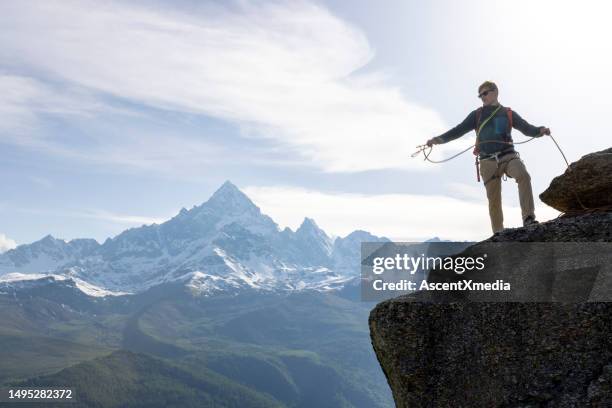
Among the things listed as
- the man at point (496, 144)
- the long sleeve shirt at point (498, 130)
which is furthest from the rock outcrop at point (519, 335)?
the long sleeve shirt at point (498, 130)

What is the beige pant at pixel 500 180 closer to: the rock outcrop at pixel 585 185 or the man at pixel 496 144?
the man at pixel 496 144

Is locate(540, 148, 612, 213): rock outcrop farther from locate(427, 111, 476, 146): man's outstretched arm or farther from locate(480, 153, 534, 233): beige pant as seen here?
locate(427, 111, 476, 146): man's outstretched arm

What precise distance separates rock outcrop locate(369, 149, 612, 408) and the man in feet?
7.24

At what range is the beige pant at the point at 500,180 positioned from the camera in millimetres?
13352

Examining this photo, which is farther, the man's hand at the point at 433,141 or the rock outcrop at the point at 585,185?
the man's hand at the point at 433,141

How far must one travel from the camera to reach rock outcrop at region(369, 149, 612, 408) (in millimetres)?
8594

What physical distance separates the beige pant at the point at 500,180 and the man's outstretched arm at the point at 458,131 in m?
0.96

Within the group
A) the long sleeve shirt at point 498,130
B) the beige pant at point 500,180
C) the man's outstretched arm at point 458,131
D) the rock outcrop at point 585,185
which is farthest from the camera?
the man's outstretched arm at point 458,131

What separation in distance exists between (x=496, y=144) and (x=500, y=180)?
102 centimetres

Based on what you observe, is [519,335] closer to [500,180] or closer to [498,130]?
[500,180]

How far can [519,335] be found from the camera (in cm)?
929

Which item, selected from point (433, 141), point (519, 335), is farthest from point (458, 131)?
point (519, 335)

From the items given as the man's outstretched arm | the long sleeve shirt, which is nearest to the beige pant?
the long sleeve shirt

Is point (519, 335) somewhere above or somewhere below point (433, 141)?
below
